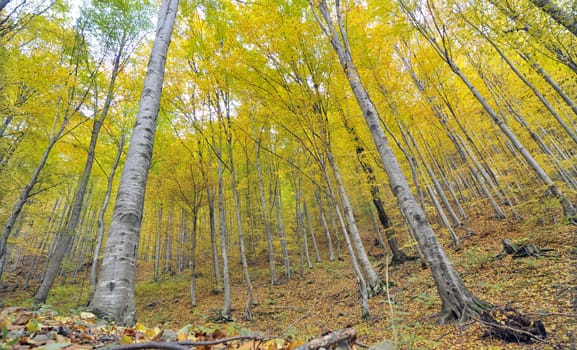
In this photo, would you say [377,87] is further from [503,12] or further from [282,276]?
[282,276]

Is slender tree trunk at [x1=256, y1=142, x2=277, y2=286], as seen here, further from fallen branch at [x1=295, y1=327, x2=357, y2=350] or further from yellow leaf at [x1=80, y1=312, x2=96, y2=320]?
fallen branch at [x1=295, y1=327, x2=357, y2=350]

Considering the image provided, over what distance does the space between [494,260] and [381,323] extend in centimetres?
376

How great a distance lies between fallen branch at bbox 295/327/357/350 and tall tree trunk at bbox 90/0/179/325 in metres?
1.92

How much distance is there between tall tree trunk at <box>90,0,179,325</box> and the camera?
214cm

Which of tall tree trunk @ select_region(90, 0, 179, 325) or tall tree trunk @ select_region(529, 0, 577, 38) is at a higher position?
tall tree trunk @ select_region(529, 0, 577, 38)

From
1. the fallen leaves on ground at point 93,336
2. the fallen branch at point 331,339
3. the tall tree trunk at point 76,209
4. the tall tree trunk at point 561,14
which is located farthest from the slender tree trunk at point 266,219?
the fallen branch at point 331,339

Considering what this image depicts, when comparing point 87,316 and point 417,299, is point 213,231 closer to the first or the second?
Result: point 417,299

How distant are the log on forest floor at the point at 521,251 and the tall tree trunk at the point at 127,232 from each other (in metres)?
7.95

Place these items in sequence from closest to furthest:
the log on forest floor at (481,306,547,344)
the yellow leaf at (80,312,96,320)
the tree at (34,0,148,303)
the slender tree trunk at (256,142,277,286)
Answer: the yellow leaf at (80,312,96,320)
the log on forest floor at (481,306,547,344)
the tree at (34,0,148,303)
the slender tree trunk at (256,142,277,286)

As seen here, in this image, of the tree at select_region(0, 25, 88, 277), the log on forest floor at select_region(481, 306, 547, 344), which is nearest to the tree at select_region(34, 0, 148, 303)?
the tree at select_region(0, 25, 88, 277)

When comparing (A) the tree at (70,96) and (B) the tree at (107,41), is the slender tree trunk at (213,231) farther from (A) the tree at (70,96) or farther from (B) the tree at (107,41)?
(A) the tree at (70,96)

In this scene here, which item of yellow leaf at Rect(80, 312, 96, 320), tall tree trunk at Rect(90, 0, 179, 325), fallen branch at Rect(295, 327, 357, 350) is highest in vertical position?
tall tree trunk at Rect(90, 0, 179, 325)

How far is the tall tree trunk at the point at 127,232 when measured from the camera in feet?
7.02

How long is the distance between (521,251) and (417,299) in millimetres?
3029
